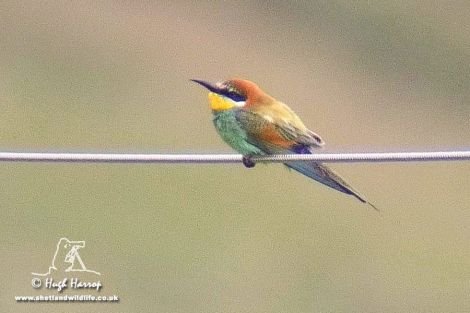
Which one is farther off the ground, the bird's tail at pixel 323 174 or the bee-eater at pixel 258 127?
the bee-eater at pixel 258 127

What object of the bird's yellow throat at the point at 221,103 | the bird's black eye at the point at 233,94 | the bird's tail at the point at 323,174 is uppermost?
the bird's black eye at the point at 233,94

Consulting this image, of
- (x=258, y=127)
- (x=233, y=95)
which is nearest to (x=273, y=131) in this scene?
(x=258, y=127)

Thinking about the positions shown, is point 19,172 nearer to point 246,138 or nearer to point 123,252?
point 123,252

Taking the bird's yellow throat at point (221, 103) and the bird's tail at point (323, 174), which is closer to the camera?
the bird's tail at point (323, 174)

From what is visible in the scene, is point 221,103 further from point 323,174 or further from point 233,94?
point 323,174

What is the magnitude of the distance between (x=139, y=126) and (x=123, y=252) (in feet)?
2.83

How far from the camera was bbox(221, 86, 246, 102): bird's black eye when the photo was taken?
85.7 inches

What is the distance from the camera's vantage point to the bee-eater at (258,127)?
2.11m

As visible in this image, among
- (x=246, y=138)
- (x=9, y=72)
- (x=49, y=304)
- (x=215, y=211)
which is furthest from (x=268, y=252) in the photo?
(x=246, y=138)

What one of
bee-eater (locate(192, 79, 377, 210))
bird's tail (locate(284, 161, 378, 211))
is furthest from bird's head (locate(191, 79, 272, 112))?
bird's tail (locate(284, 161, 378, 211))

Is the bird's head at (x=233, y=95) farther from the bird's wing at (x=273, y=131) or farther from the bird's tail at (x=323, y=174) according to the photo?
the bird's tail at (x=323, y=174)

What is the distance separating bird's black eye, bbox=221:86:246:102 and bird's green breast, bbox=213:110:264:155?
0.12 ft

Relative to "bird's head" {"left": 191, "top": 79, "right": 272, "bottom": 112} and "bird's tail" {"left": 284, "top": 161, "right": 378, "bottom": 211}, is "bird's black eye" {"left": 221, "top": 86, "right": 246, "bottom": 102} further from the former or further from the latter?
"bird's tail" {"left": 284, "top": 161, "right": 378, "bottom": 211}

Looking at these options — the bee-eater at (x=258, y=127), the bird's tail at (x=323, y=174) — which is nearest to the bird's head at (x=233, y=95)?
the bee-eater at (x=258, y=127)
